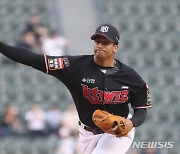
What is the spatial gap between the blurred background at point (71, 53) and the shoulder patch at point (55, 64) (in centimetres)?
338

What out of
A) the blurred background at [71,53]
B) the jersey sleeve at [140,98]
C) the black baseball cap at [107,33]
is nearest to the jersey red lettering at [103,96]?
the jersey sleeve at [140,98]

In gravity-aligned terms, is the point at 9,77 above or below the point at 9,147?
above

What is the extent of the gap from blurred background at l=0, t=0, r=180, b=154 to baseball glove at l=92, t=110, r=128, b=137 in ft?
11.0

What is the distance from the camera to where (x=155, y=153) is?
8430mm

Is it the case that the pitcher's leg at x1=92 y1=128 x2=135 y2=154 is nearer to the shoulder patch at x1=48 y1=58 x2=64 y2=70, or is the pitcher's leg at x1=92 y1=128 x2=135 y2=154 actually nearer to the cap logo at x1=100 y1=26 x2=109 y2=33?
the shoulder patch at x1=48 y1=58 x2=64 y2=70

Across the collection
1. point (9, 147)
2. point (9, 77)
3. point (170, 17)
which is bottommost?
point (9, 147)

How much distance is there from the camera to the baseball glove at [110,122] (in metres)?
4.55

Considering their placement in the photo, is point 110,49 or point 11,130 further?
point 11,130

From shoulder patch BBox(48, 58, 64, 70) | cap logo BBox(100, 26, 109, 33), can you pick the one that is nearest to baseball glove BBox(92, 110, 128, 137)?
shoulder patch BBox(48, 58, 64, 70)

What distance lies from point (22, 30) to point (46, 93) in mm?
1661

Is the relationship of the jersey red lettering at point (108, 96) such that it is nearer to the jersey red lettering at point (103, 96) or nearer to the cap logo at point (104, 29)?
the jersey red lettering at point (103, 96)

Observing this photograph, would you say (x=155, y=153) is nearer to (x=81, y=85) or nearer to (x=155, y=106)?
(x=155, y=106)

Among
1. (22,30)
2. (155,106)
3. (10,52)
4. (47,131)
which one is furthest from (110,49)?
(22,30)

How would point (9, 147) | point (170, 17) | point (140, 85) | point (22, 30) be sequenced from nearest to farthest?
point (140, 85), point (9, 147), point (22, 30), point (170, 17)
